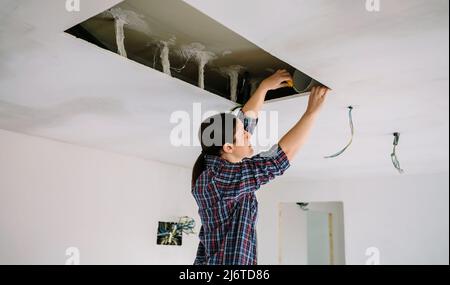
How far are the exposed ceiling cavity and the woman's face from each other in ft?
2.51

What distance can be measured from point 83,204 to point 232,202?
287cm

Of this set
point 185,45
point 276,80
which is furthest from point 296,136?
point 185,45

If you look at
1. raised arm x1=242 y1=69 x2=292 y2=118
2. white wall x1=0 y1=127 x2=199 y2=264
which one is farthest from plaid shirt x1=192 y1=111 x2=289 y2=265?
white wall x1=0 y1=127 x2=199 y2=264

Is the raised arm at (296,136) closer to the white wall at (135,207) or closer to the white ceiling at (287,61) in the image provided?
the white ceiling at (287,61)

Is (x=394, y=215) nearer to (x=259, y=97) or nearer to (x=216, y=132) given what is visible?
(x=259, y=97)

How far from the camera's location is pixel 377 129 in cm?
323

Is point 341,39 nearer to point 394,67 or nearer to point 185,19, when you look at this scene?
point 394,67

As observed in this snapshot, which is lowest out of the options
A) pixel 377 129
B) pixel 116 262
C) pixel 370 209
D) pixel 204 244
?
pixel 116 262

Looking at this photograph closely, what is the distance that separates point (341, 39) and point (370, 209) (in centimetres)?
410

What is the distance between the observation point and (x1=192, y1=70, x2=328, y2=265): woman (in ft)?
5.42

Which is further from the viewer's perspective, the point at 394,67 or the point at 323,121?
the point at 323,121

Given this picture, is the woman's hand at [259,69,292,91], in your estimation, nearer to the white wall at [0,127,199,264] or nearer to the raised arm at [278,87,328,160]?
the raised arm at [278,87,328,160]
